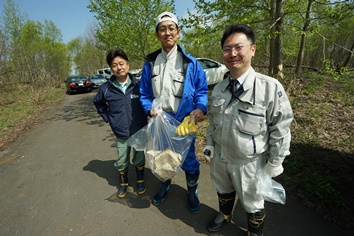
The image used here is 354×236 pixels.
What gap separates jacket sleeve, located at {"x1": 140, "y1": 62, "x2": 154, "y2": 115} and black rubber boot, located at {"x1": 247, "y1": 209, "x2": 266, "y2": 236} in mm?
1539

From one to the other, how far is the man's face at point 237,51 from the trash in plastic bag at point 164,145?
2.82ft

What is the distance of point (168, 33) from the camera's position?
6.12ft

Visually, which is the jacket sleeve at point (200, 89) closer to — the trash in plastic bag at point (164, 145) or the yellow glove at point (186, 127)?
the yellow glove at point (186, 127)

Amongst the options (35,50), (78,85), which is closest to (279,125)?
(78,85)

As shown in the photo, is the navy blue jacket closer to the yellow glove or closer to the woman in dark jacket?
the woman in dark jacket

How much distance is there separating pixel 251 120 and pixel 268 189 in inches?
25.5

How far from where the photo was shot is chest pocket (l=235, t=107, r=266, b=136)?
55.9 inches

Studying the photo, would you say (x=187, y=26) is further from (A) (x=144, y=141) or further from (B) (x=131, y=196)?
(B) (x=131, y=196)

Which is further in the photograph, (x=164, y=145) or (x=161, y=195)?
(x=161, y=195)

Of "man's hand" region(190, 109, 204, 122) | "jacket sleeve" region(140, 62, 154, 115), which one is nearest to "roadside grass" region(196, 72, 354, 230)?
"man's hand" region(190, 109, 204, 122)

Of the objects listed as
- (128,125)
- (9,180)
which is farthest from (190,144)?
(9,180)

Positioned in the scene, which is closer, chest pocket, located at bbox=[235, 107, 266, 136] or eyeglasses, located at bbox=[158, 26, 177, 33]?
chest pocket, located at bbox=[235, 107, 266, 136]

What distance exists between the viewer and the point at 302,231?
1.92 metres

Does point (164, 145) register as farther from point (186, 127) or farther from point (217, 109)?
point (217, 109)
